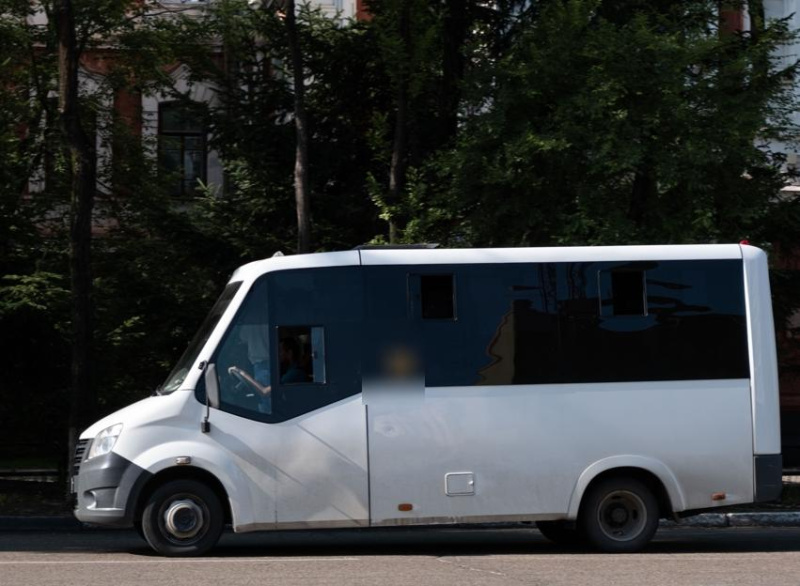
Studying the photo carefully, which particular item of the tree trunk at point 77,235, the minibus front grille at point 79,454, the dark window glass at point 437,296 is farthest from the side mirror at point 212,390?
the tree trunk at point 77,235

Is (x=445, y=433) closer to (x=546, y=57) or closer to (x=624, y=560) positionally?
(x=624, y=560)

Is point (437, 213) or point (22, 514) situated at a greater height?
point (437, 213)

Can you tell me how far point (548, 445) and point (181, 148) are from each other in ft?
55.8

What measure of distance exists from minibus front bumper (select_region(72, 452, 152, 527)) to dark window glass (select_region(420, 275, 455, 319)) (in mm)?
2762

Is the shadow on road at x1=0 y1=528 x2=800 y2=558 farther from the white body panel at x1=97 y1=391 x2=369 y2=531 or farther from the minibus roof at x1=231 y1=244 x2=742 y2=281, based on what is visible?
the minibus roof at x1=231 y1=244 x2=742 y2=281

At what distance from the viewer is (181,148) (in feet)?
87.5

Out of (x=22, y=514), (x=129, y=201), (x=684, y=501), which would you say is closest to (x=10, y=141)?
(x=129, y=201)

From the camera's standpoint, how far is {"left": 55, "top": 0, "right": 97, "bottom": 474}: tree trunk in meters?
16.4

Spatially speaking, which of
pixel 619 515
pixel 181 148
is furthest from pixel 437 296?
pixel 181 148

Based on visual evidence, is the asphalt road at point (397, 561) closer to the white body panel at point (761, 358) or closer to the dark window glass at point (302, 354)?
the white body panel at point (761, 358)

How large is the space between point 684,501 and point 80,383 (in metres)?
8.27

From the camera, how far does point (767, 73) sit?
16500mm

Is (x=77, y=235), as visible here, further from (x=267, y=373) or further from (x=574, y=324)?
(x=574, y=324)

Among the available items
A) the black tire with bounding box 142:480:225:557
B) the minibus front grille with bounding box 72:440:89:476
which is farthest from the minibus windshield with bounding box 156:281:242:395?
the black tire with bounding box 142:480:225:557
